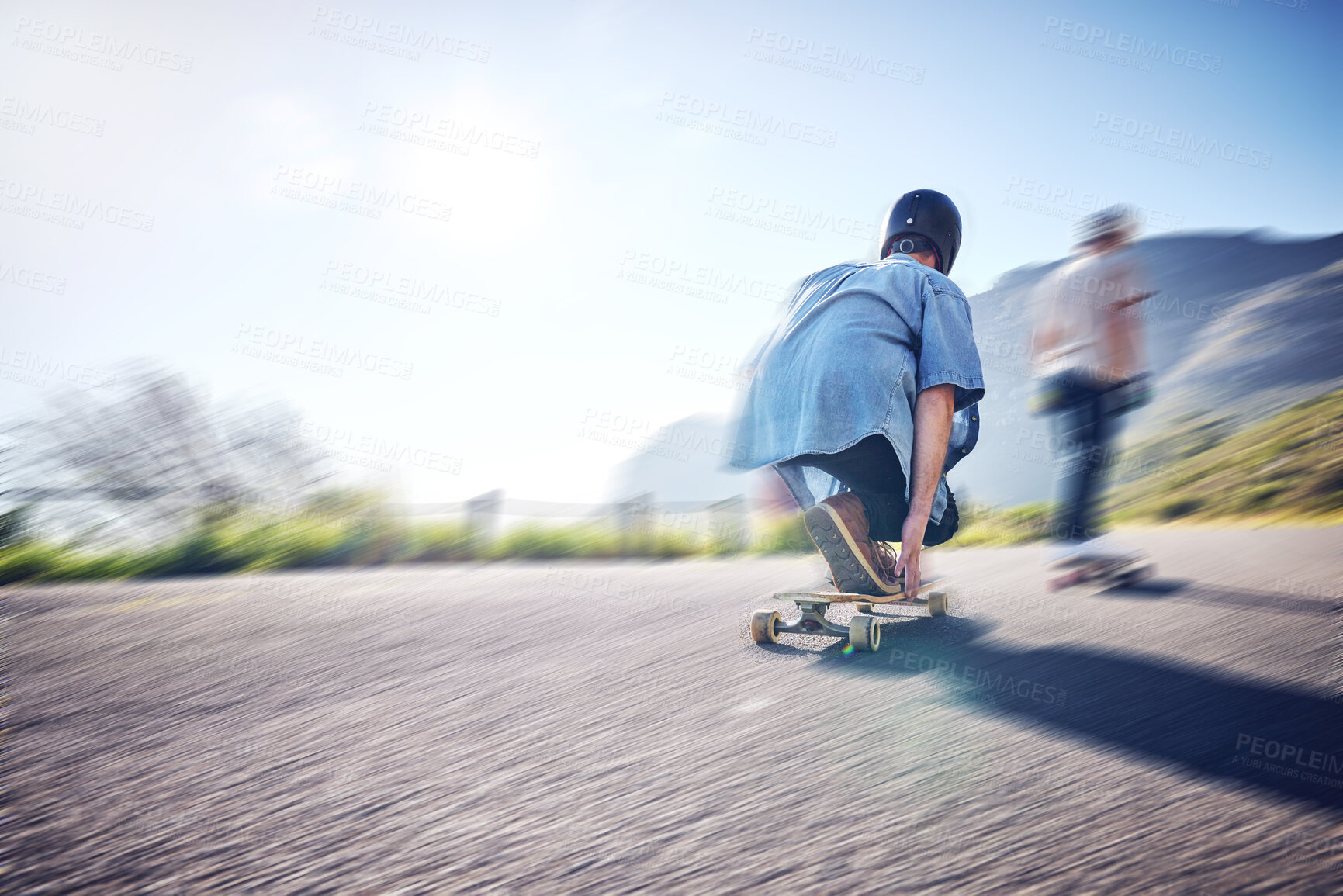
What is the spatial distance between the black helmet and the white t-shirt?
1.25 m

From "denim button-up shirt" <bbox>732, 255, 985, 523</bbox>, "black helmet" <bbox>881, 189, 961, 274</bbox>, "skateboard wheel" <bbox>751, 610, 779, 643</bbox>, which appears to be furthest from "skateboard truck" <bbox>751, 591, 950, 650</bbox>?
"black helmet" <bbox>881, 189, 961, 274</bbox>

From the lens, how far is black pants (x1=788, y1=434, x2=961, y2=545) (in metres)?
2.57

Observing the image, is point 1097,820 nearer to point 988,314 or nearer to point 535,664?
point 535,664

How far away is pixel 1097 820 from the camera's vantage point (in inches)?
45.6

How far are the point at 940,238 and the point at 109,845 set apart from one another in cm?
313

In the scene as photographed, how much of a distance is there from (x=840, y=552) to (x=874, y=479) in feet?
1.06

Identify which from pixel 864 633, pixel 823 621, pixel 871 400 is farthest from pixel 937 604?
pixel 871 400

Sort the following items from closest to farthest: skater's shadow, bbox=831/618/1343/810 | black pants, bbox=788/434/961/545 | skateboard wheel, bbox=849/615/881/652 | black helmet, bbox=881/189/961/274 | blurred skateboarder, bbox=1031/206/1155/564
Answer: skater's shadow, bbox=831/618/1343/810
skateboard wheel, bbox=849/615/881/652
black pants, bbox=788/434/961/545
black helmet, bbox=881/189/961/274
blurred skateboarder, bbox=1031/206/1155/564

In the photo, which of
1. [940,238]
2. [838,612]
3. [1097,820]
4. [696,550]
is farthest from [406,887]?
[696,550]

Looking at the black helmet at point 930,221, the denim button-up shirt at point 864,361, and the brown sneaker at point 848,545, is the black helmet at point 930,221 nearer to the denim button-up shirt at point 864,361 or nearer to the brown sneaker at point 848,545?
the denim button-up shirt at point 864,361

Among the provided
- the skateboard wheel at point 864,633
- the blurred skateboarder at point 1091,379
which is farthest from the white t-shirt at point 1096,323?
the skateboard wheel at point 864,633

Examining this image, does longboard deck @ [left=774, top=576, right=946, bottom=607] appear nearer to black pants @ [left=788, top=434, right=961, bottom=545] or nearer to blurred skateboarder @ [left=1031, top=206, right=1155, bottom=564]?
→ black pants @ [left=788, top=434, right=961, bottom=545]

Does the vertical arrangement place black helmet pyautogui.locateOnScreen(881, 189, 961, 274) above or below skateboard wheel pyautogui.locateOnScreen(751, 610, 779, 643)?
above

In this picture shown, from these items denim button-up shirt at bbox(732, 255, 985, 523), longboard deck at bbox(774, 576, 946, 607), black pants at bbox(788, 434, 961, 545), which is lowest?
longboard deck at bbox(774, 576, 946, 607)
